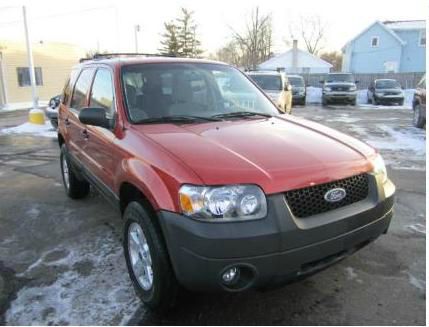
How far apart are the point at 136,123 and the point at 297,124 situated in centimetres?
145

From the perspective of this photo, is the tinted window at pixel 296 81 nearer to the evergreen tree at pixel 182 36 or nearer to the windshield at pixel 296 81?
the windshield at pixel 296 81

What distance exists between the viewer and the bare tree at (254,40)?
47.6m

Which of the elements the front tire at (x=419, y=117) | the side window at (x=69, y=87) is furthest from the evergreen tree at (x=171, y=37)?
the side window at (x=69, y=87)

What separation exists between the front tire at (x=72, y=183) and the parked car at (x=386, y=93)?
21.6m

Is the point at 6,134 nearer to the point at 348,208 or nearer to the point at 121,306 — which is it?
the point at 121,306

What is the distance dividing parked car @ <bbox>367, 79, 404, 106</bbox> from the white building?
21.0 meters

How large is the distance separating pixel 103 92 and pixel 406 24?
46723 mm

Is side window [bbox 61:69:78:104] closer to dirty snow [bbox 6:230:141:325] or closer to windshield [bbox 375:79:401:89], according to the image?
dirty snow [bbox 6:230:141:325]

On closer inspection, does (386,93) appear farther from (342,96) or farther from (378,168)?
(378,168)

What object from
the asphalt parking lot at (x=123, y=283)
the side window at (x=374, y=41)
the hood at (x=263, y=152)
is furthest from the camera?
the side window at (x=374, y=41)

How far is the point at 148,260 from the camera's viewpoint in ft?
9.81

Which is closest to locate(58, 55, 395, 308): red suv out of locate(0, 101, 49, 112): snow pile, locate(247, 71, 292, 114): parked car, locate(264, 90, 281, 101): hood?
locate(264, 90, 281, 101): hood

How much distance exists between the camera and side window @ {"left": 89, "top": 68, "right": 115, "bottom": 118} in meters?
3.76

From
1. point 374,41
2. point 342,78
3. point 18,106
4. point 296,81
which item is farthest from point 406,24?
point 18,106
